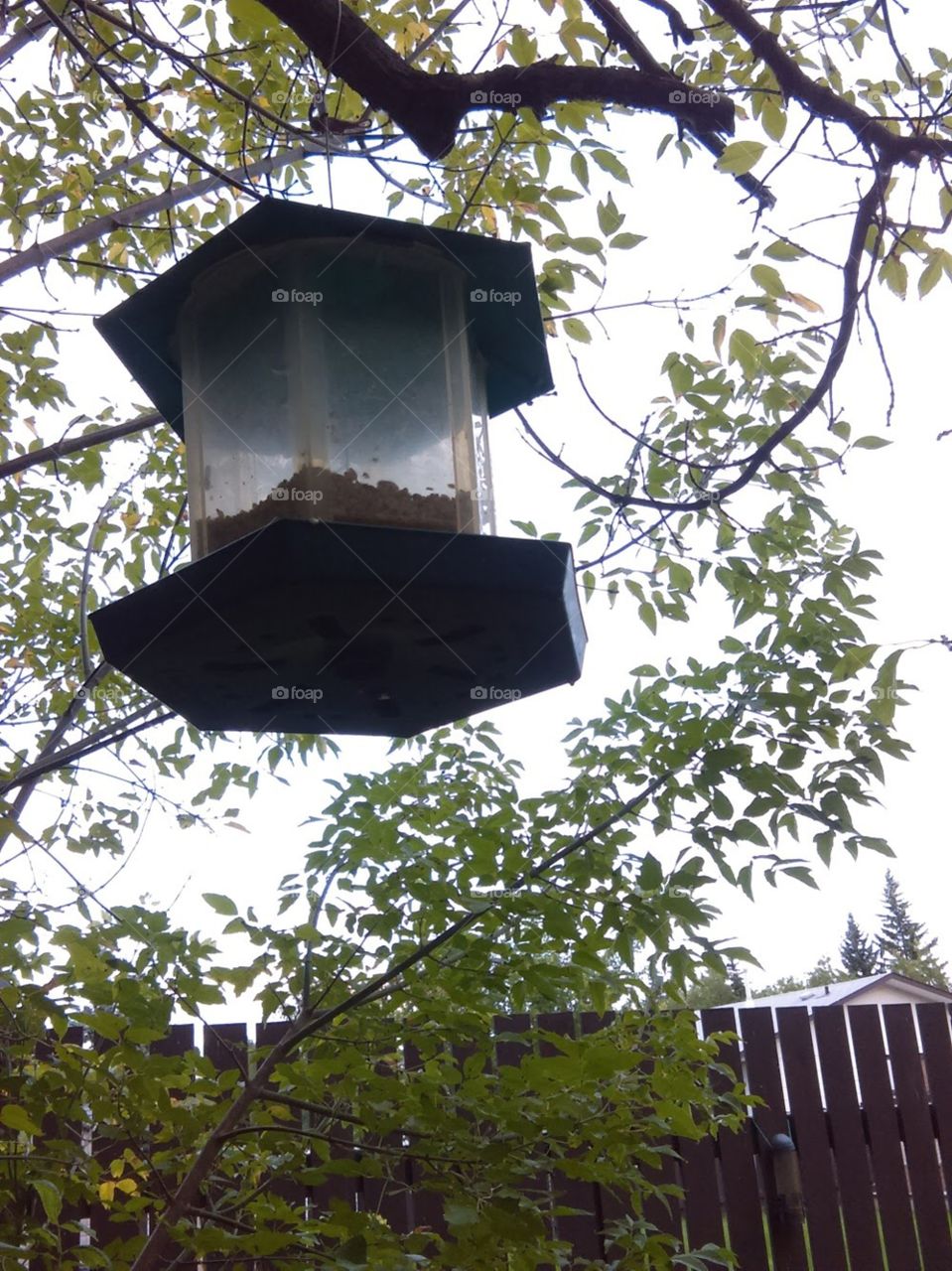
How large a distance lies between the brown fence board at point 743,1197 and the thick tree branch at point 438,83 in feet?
11.5

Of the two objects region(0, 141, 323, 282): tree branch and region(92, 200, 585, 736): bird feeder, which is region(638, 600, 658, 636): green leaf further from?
region(0, 141, 323, 282): tree branch

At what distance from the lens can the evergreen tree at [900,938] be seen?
50188 mm

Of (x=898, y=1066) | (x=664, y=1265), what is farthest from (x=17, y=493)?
(x=898, y=1066)

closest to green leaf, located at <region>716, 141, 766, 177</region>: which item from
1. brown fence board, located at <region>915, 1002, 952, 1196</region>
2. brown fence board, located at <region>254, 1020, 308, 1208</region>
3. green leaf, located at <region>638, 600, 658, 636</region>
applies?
green leaf, located at <region>638, 600, 658, 636</region>

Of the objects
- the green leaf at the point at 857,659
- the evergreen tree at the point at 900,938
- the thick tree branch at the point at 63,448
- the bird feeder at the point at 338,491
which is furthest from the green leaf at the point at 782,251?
the evergreen tree at the point at 900,938

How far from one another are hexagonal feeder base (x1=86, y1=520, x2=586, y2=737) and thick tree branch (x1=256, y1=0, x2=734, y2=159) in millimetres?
831

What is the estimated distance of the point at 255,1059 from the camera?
2365mm

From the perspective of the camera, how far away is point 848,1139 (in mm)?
4473

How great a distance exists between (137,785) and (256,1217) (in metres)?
1.66

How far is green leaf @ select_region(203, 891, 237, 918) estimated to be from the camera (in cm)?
192

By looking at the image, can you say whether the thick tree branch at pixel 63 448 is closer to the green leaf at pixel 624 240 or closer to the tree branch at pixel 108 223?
the tree branch at pixel 108 223

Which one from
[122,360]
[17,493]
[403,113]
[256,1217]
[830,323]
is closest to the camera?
[122,360]

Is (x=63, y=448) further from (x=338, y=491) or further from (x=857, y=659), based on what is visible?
(x=857, y=659)

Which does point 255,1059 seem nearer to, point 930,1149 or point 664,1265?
point 664,1265
